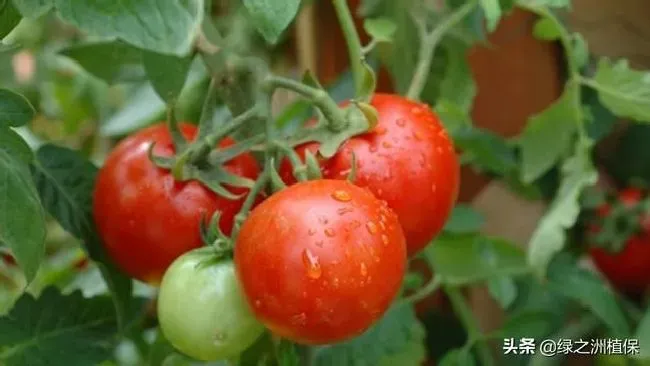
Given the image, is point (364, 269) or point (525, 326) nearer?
point (364, 269)

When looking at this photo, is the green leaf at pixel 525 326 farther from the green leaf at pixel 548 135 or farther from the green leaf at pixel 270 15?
the green leaf at pixel 270 15

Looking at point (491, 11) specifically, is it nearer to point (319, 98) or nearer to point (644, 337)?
point (319, 98)

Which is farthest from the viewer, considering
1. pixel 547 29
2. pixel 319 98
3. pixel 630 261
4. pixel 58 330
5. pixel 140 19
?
pixel 630 261

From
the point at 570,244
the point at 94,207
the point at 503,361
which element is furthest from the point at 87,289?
the point at 570,244

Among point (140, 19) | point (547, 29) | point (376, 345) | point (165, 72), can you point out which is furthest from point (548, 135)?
point (140, 19)

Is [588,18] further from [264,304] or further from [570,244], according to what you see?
[264,304]

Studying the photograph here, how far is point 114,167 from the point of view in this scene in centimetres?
56

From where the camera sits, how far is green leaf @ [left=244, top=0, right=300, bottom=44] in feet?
1.44

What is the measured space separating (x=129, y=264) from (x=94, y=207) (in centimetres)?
4

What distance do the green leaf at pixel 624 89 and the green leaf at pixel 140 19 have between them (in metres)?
0.36

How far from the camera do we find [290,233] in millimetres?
450

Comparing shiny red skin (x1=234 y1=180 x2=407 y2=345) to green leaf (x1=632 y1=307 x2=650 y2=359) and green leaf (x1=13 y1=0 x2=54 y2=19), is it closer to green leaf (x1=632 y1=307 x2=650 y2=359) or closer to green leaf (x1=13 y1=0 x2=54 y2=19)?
green leaf (x1=13 y1=0 x2=54 y2=19)

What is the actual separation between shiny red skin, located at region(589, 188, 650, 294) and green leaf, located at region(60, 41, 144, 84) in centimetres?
49

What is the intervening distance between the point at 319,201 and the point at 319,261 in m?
0.03
